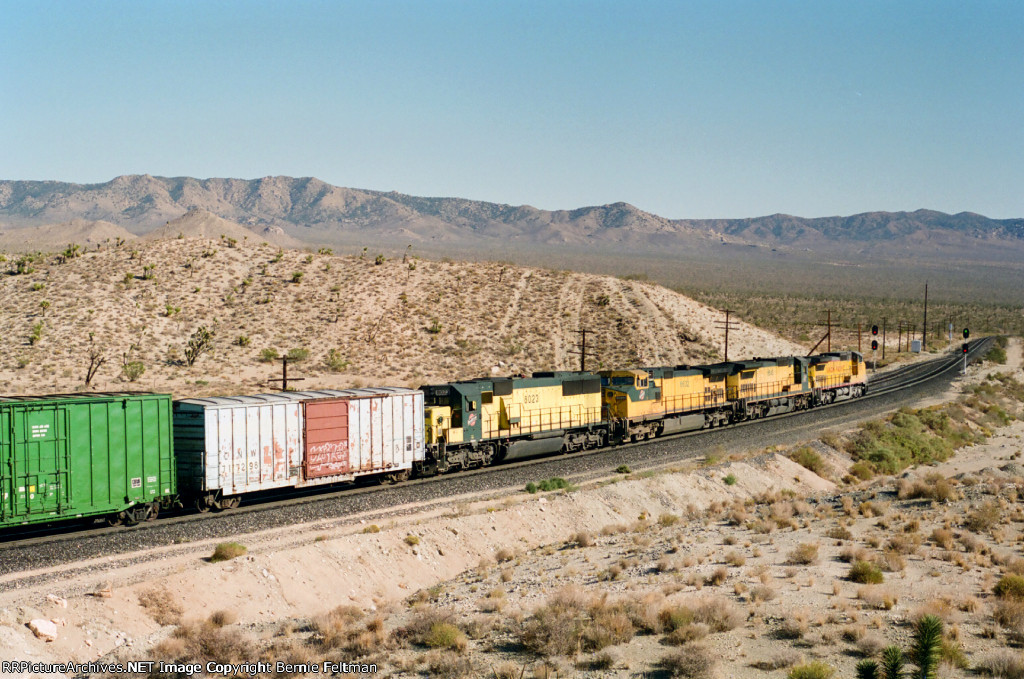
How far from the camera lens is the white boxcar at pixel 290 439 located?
80.4 feet

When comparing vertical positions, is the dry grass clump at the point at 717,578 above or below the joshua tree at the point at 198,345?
below

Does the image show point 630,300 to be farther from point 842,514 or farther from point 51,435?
point 51,435

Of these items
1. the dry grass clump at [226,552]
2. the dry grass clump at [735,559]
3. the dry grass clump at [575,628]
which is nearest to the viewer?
the dry grass clump at [575,628]

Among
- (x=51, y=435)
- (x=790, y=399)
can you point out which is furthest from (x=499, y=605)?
(x=790, y=399)

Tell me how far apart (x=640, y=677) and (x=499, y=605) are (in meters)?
4.63

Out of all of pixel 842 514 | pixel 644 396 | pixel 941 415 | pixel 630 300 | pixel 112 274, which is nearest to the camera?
pixel 842 514

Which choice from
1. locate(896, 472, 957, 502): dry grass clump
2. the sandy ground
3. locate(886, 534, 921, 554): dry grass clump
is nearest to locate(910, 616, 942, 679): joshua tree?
the sandy ground

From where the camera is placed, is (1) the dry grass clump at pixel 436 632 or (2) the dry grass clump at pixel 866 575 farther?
(2) the dry grass clump at pixel 866 575

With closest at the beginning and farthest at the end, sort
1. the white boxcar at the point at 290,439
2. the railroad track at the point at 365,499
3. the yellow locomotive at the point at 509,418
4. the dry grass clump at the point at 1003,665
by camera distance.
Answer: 1. the dry grass clump at the point at 1003,665
2. the railroad track at the point at 365,499
3. the white boxcar at the point at 290,439
4. the yellow locomotive at the point at 509,418

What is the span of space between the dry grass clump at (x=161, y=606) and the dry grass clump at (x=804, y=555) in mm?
13749

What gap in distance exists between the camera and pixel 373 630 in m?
15.9

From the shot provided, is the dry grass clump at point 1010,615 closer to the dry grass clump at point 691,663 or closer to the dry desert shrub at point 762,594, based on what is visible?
the dry desert shrub at point 762,594

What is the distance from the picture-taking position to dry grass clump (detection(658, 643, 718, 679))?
12.9 meters

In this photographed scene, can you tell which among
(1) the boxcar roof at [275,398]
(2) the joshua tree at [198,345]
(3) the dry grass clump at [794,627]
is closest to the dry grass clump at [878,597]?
(3) the dry grass clump at [794,627]
